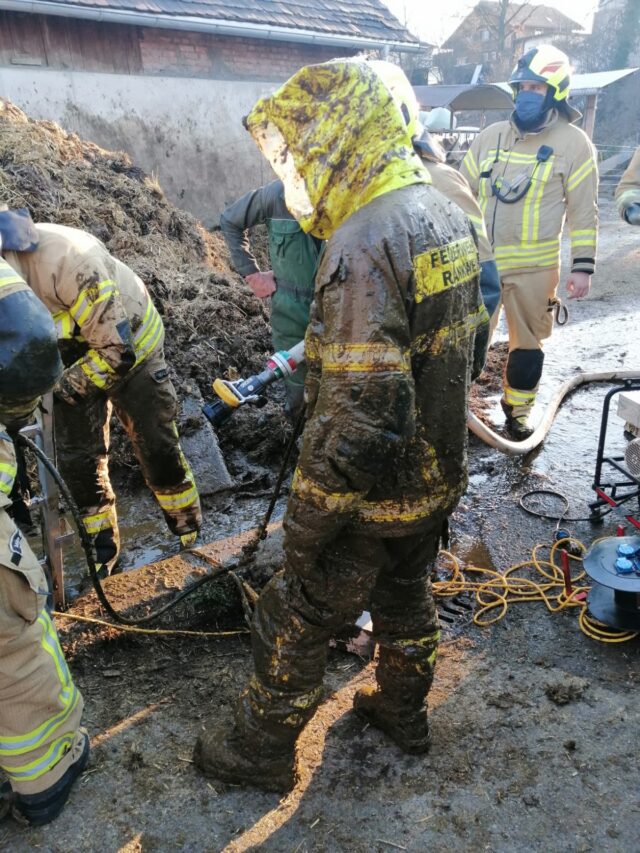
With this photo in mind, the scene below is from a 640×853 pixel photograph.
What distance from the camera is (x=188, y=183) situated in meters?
10.9

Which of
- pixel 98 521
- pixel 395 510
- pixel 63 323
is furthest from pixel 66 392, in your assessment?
pixel 395 510

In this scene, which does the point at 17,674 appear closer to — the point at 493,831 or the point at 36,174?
the point at 493,831

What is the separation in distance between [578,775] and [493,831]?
44cm

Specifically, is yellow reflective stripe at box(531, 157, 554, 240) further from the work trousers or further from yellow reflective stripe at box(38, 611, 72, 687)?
yellow reflective stripe at box(38, 611, 72, 687)

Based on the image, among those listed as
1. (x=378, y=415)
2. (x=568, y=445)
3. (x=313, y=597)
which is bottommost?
(x=568, y=445)

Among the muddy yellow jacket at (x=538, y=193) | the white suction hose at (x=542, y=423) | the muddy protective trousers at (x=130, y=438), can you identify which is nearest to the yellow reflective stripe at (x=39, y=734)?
the muddy protective trousers at (x=130, y=438)

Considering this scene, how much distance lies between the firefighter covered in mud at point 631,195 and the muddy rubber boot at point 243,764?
4644 millimetres

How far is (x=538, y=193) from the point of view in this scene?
518 cm

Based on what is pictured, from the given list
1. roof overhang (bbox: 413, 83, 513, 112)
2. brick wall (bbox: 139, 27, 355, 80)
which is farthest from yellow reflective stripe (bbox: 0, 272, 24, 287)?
roof overhang (bbox: 413, 83, 513, 112)

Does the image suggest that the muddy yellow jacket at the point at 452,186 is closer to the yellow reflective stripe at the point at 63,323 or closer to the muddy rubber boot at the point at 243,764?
the yellow reflective stripe at the point at 63,323

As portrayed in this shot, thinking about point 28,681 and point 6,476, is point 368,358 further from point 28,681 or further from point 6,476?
point 28,681

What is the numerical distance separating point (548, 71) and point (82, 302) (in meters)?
3.95

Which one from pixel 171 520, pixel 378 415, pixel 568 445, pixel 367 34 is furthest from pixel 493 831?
pixel 367 34

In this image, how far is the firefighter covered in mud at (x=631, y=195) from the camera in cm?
511
